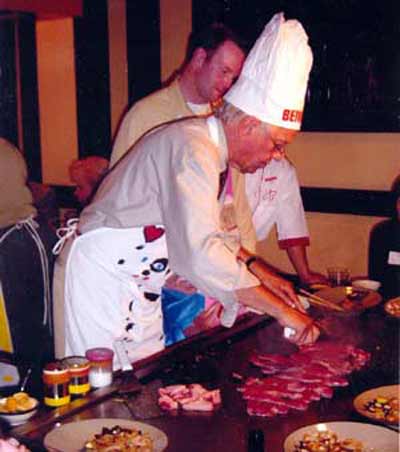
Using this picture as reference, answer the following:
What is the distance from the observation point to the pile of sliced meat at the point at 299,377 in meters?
1.74

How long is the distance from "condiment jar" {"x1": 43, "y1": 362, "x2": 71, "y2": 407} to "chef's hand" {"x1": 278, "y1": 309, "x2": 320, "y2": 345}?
591 millimetres

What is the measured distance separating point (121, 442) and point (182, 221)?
59cm

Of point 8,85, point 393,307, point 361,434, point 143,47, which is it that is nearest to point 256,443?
point 361,434

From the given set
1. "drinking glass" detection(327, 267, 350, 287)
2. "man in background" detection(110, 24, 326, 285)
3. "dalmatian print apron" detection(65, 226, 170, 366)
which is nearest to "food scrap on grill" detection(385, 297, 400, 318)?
"drinking glass" detection(327, 267, 350, 287)

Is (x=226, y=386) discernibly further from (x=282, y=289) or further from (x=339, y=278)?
(x=339, y=278)

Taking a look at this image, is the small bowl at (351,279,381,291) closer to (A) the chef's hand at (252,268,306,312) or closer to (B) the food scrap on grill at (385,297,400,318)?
(B) the food scrap on grill at (385,297,400,318)

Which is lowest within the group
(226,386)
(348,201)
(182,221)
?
(348,201)

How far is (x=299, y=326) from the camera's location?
6.51 ft

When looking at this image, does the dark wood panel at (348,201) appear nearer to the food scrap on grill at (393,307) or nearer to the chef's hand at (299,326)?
the food scrap on grill at (393,307)

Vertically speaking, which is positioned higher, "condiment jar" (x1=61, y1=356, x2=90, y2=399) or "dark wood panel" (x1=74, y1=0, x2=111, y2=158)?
"dark wood panel" (x1=74, y1=0, x2=111, y2=158)

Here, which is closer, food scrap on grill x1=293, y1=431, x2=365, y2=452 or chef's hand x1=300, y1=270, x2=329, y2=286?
food scrap on grill x1=293, y1=431, x2=365, y2=452

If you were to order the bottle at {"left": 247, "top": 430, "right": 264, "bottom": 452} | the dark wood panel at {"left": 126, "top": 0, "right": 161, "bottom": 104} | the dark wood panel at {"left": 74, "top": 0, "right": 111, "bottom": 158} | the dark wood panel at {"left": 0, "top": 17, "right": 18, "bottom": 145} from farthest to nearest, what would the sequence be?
the dark wood panel at {"left": 0, "top": 17, "right": 18, "bottom": 145} < the dark wood panel at {"left": 74, "top": 0, "right": 111, "bottom": 158} < the dark wood panel at {"left": 126, "top": 0, "right": 161, "bottom": 104} < the bottle at {"left": 247, "top": 430, "right": 264, "bottom": 452}

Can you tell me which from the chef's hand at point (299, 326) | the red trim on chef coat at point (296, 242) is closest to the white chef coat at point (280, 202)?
the red trim on chef coat at point (296, 242)

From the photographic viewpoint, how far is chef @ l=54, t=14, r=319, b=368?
6.14 ft
